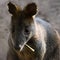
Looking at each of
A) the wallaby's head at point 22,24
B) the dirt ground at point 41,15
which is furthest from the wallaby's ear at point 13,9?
the dirt ground at point 41,15

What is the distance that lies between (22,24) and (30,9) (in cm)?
22

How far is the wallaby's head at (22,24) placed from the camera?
3.78 m

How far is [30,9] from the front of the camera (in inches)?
156

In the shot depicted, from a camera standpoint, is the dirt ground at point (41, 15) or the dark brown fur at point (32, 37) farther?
the dirt ground at point (41, 15)

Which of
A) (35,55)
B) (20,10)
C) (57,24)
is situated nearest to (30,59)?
(35,55)

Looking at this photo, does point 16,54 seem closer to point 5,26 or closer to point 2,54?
point 2,54

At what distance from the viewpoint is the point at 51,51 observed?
4945 mm

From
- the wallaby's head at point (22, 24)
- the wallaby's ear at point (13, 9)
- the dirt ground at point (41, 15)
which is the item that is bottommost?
the dirt ground at point (41, 15)

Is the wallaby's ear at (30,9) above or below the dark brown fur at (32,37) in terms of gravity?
above

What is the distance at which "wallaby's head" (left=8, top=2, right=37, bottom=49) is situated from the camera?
149 inches

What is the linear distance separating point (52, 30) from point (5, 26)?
4.00 ft

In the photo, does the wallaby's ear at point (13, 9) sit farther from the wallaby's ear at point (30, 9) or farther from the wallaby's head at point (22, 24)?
the wallaby's ear at point (30, 9)

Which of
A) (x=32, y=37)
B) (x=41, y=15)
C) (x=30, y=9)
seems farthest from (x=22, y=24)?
(x=41, y=15)

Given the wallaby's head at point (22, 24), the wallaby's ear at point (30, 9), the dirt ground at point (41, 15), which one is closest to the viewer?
the wallaby's head at point (22, 24)
